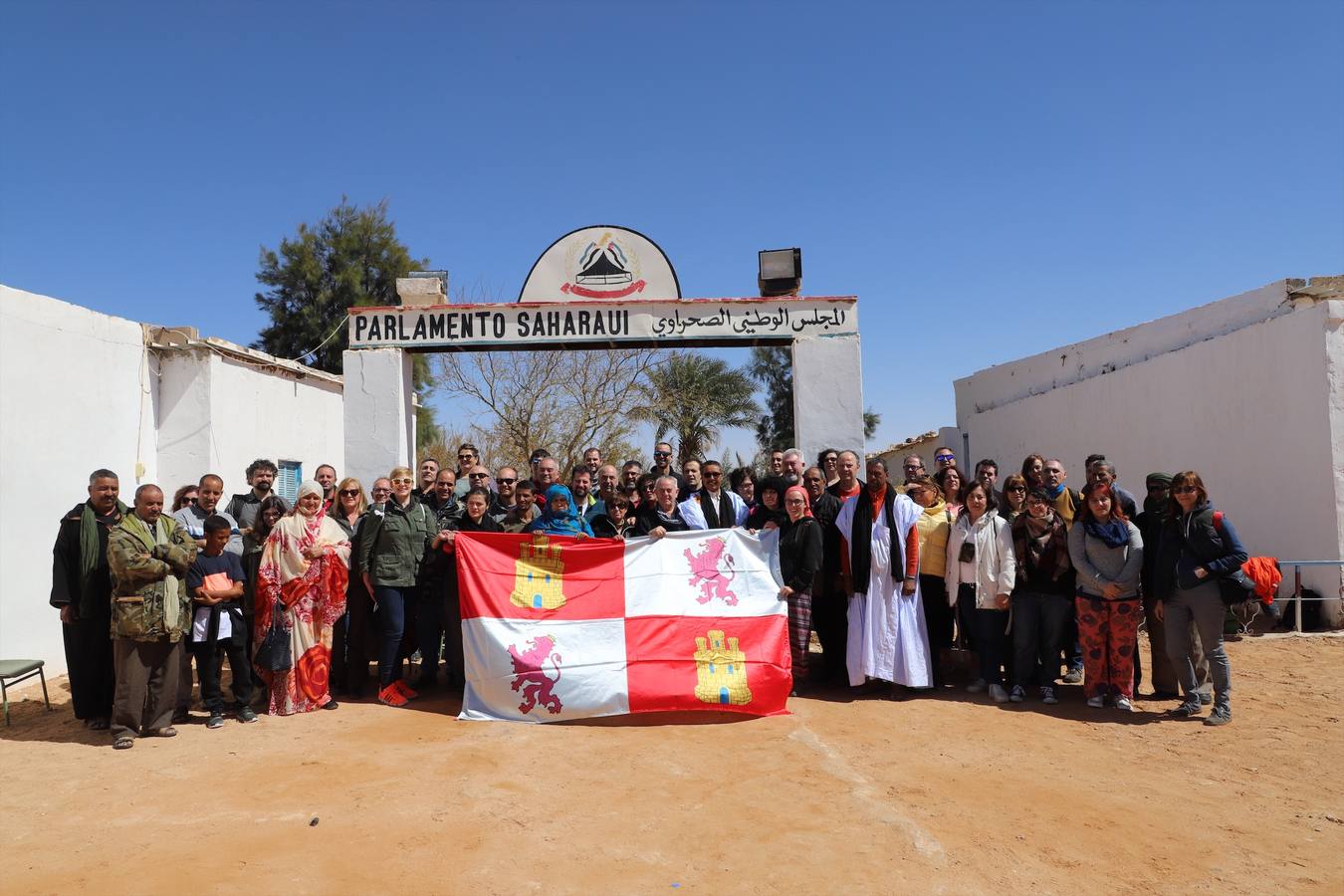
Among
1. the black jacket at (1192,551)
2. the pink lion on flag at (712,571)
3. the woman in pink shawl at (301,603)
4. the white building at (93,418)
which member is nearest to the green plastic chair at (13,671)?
the white building at (93,418)

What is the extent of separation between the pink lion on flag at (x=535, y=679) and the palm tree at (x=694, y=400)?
15324 millimetres

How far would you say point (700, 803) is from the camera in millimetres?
4324

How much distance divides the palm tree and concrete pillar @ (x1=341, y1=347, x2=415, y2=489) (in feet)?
41.1

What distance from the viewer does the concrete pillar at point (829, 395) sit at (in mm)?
8742

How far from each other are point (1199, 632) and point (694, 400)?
16649 mm

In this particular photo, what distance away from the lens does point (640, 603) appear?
6.20m

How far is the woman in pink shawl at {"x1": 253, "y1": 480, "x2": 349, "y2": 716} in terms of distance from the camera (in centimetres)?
611

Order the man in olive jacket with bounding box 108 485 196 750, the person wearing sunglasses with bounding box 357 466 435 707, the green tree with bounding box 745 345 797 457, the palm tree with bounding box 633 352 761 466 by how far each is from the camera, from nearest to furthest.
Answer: the man in olive jacket with bounding box 108 485 196 750 < the person wearing sunglasses with bounding box 357 466 435 707 < the palm tree with bounding box 633 352 761 466 < the green tree with bounding box 745 345 797 457

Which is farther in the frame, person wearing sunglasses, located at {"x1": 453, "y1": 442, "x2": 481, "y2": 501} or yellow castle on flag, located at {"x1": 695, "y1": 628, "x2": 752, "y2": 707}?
person wearing sunglasses, located at {"x1": 453, "y1": 442, "x2": 481, "y2": 501}

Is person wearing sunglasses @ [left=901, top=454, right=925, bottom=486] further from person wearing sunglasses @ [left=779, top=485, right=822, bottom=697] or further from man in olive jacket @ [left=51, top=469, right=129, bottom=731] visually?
man in olive jacket @ [left=51, top=469, right=129, bottom=731]

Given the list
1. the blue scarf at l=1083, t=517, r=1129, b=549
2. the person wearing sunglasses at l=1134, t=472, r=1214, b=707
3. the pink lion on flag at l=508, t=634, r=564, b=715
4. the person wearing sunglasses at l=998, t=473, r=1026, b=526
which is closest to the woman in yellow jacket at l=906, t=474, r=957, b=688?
the person wearing sunglasses at l=998, t=473, r=1026, b=526

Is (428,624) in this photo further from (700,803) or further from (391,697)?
(700,803)

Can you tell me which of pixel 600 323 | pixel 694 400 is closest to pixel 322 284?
pixel 694 400

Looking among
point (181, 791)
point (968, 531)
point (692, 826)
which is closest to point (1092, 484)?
point (968, 531)
